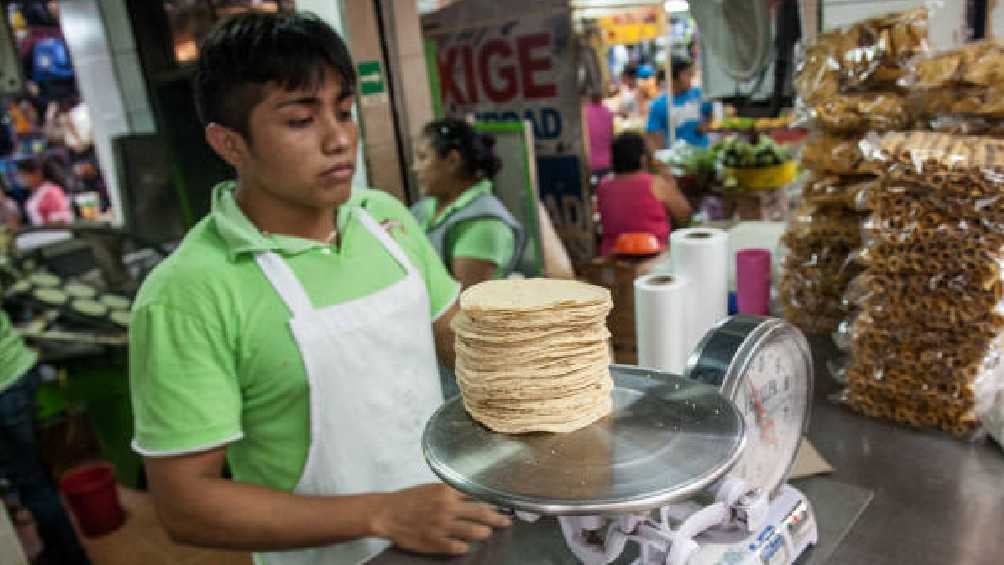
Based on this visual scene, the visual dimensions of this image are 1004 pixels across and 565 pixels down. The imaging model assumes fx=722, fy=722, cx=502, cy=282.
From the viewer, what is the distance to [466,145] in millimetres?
2789

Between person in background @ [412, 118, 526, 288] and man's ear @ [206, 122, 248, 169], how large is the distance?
90 cm

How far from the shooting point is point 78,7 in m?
3.81

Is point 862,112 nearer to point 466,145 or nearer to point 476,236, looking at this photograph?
point 476,236

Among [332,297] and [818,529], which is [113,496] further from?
[818,529]


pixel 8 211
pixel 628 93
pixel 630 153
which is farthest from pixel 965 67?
pixel 8 211

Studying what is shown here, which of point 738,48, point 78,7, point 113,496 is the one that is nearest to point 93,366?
point 113,496

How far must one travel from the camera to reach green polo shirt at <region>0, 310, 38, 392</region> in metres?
2.69

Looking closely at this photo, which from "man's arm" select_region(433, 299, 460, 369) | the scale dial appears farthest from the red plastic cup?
the scale dial

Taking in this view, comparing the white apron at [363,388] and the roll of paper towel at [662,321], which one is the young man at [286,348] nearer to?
the white apron at [363,388]

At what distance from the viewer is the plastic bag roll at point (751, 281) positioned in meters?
1.19

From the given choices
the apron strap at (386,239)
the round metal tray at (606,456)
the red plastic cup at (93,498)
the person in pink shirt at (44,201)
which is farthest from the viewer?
the person in pink shirt at (44,201)

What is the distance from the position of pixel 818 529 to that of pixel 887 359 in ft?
1.41

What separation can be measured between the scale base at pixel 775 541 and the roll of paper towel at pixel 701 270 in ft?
0.80

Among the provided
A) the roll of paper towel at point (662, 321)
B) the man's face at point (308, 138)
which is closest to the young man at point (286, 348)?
the man's face at point (308, 138)
